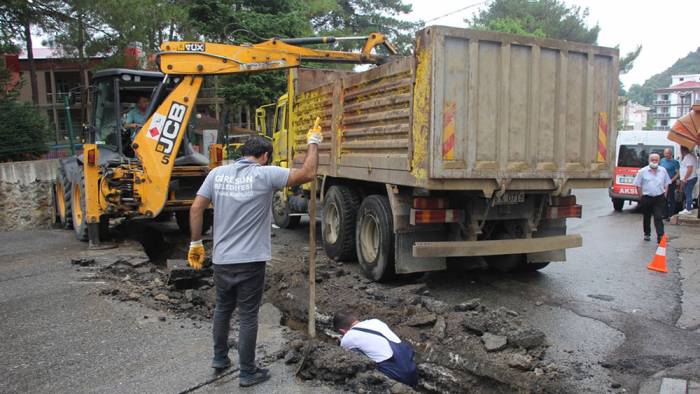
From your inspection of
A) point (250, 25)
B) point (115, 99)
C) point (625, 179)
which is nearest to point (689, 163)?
point (625, 179)

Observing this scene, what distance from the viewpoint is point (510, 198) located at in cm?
600

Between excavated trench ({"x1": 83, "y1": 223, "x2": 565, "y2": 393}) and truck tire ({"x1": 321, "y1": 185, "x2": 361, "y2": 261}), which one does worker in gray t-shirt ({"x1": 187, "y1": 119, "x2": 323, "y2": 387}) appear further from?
truck tire ({"x1": 321, "y1": 185, "x2": 361, "y2": 261})

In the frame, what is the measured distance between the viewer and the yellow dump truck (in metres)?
5.50

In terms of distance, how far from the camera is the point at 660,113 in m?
110

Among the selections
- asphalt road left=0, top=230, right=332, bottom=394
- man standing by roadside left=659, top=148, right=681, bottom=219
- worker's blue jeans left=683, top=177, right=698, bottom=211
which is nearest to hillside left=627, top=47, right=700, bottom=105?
worker's blue jeans left=683, top=177, right=698, bottom=211

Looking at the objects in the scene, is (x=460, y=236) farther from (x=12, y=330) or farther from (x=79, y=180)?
(x=79, y=180)

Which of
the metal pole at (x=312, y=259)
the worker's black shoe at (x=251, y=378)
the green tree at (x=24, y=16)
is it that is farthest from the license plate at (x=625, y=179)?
the green tree at (x=24, y=16)

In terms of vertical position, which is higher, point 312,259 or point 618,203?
point 312,259

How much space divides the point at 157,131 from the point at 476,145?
476 cm

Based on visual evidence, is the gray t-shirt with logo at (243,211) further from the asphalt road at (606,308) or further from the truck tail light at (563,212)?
the truck tail light at (563,212)

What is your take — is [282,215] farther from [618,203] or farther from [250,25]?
[250,25]

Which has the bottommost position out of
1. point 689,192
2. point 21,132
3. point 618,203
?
point 618,203

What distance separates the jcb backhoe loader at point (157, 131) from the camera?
805 cm

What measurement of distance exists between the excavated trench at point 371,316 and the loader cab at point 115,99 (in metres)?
2.36
